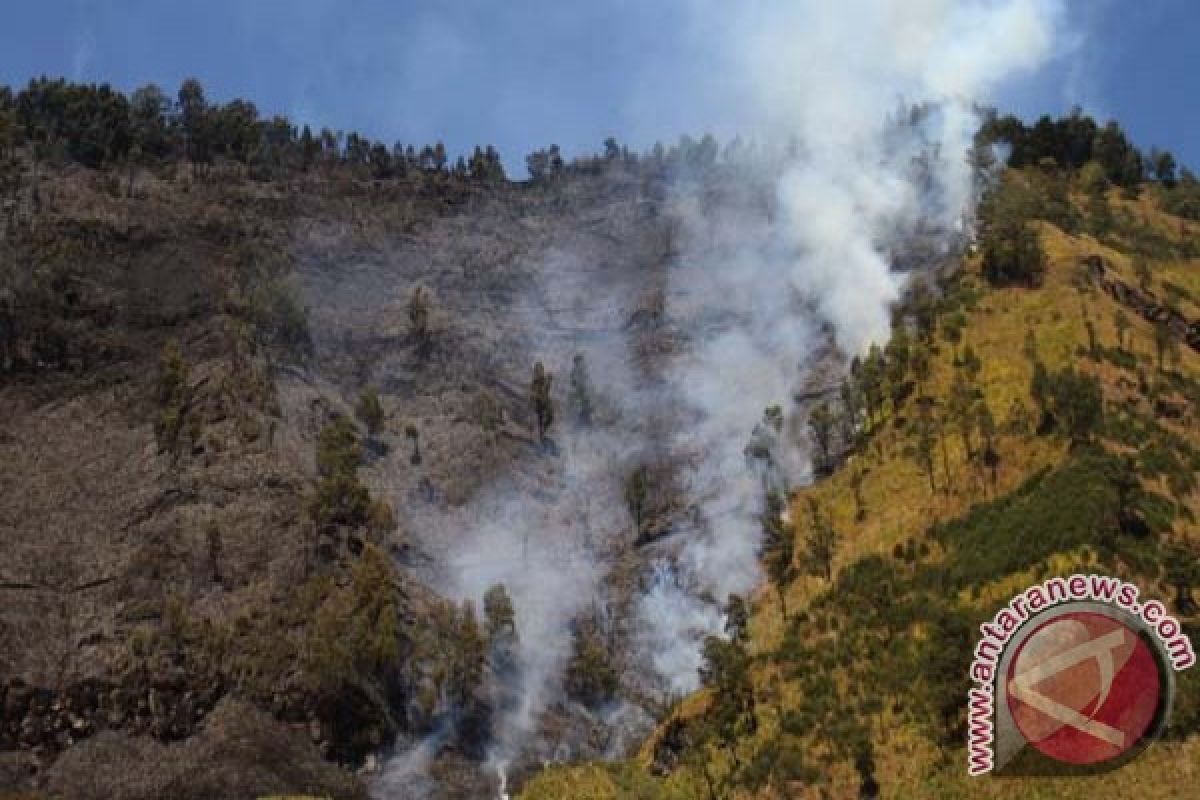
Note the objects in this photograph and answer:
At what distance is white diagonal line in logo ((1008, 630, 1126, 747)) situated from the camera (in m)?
54.3

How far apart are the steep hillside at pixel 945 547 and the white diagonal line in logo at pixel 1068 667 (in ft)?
6.65

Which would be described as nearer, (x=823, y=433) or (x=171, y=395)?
(x=823, y=433)

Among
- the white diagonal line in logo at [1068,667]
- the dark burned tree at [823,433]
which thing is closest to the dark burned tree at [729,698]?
the white diagonal line in logo at [1068,667]

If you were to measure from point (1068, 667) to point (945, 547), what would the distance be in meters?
14.6

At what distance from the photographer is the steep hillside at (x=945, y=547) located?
197 feet

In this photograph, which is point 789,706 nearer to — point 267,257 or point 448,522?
point 448,522

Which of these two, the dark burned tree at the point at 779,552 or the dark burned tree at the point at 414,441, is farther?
the dark burned tree at the point at 414,441

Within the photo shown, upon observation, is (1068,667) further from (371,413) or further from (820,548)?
(371,413)

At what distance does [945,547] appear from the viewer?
70.0 meters

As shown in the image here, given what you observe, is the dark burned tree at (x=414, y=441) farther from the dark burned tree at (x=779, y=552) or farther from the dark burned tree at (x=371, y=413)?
the dark burned tree at (x=779, y=552)

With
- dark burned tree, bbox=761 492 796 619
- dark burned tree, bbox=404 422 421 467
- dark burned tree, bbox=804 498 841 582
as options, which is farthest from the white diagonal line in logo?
dark burned tree, bbox=404 422 421 467

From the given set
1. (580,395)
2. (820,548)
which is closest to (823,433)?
(820,548)

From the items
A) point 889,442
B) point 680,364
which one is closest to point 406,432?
point 680,364

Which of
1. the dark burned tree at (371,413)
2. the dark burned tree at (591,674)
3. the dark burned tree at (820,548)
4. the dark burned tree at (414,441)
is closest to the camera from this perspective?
the dark burned tree at (820,548)
